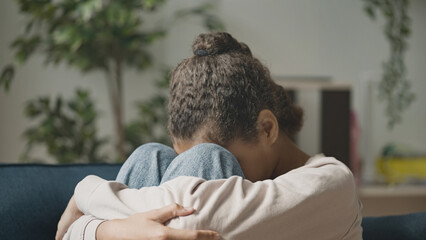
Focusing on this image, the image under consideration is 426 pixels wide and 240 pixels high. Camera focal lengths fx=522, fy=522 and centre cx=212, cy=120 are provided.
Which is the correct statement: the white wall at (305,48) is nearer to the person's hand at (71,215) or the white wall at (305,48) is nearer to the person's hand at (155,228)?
the person's hand at (71,215)

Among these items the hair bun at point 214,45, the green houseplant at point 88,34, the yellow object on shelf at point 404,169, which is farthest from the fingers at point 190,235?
the yellow object on shelf at point 404,169

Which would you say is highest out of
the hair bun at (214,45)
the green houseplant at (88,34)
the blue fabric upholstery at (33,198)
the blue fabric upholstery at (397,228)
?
the green houseplant at (88,34)

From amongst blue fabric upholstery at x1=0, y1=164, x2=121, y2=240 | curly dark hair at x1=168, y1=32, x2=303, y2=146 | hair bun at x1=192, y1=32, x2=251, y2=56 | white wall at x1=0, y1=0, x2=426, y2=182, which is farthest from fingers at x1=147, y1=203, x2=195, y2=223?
white wall at x1=0, y1=0, x2=426, y2=182

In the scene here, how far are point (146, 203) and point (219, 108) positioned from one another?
0.65 feet

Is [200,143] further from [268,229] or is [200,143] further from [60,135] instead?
[60,135]

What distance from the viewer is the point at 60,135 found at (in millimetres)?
2314

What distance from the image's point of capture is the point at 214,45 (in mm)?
894

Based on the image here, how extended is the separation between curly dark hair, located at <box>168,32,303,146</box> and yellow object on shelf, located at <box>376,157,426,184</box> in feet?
7.41

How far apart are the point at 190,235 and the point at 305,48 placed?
262 centimetres

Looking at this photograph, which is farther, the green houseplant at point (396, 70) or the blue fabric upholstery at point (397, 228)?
the green houseplant at point (396, 70)

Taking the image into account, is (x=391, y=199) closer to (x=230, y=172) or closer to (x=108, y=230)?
(x=230, y=172)

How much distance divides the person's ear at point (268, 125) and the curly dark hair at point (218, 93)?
0.01m

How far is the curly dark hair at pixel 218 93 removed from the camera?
845 millimetres

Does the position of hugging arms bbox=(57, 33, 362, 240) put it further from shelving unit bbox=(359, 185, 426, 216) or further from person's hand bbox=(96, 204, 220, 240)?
shelving unit bbox=(359, 185, 426, 216)
